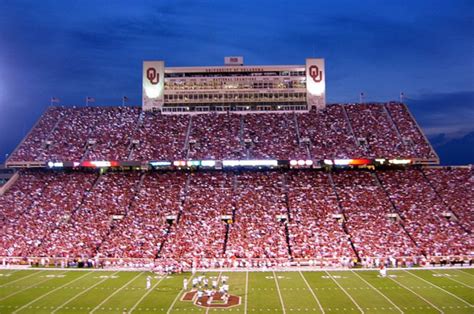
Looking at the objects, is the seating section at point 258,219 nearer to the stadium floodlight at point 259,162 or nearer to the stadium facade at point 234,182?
the stadium facade at point 234,182

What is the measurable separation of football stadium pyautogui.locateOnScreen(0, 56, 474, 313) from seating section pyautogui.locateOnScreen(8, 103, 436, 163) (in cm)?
22

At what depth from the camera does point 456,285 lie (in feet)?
96.0

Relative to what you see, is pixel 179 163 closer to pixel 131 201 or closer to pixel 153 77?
pixel 131 201

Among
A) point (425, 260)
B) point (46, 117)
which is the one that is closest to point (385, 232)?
point (425, 260)

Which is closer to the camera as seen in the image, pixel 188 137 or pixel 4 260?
pixel 4 260

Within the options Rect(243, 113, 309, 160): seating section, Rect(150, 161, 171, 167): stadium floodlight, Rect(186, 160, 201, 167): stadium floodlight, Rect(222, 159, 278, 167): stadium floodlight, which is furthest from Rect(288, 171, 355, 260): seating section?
Rect(150, 161, 171, 167): stadium floodlight

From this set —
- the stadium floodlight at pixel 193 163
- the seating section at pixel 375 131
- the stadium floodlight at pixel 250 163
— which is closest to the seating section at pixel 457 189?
the seating section at pixel 375 131

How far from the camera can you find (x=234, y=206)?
45312 millimetres

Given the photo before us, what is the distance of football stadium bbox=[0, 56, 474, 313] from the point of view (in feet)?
93.0

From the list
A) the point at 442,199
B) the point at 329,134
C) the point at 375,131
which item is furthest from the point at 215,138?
the point at 442,199

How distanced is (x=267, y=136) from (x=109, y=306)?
105 ft

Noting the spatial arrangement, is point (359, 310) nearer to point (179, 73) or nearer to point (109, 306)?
point (109, 306)

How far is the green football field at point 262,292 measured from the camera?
24.5m

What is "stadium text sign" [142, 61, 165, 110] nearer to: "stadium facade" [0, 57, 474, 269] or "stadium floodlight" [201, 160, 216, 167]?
"stadium facade" [0, 57, 474, 269]
